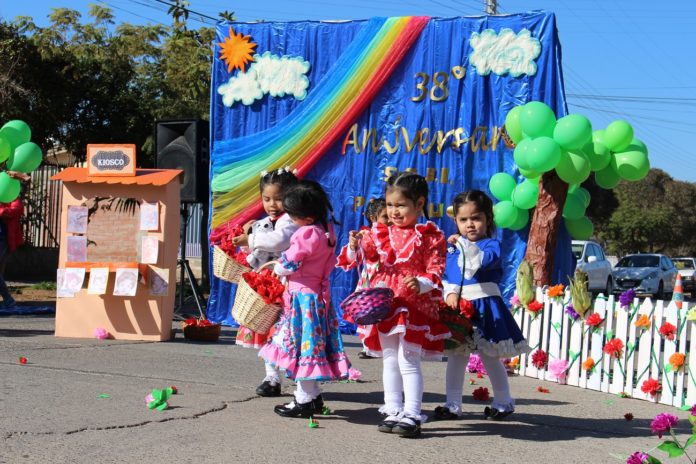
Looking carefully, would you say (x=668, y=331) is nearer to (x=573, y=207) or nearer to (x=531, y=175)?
(x=531, y=175)

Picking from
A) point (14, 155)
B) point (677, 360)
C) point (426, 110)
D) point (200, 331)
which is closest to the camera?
point (677, 360)

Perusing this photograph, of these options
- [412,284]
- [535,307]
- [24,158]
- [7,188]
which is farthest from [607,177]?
[7,188]

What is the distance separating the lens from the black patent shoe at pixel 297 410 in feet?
18.5

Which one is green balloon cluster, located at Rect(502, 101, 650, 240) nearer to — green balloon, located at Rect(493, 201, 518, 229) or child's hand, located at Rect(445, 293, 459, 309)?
green balloon, located at Rect(493, 201, 518, 229)

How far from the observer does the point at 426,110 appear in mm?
11367

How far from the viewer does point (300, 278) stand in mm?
5648

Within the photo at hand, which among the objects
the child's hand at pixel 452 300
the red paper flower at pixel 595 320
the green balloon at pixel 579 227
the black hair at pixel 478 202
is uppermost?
the black hair at pixel 478 202

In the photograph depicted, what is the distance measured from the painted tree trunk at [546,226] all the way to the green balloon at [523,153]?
0.56 m

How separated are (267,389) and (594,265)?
18.3 meters

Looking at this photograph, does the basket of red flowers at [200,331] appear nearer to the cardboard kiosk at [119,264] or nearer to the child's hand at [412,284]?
the cardboard kiosk at [119,264]

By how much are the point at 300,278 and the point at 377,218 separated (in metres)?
1.95

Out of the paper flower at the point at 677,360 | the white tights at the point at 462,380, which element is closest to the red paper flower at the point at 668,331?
the paper flower at the point at 677,360

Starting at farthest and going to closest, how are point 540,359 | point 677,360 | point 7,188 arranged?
point 7,188
point 540,359
point 677,360

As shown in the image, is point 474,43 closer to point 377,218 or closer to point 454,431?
point 377,218
